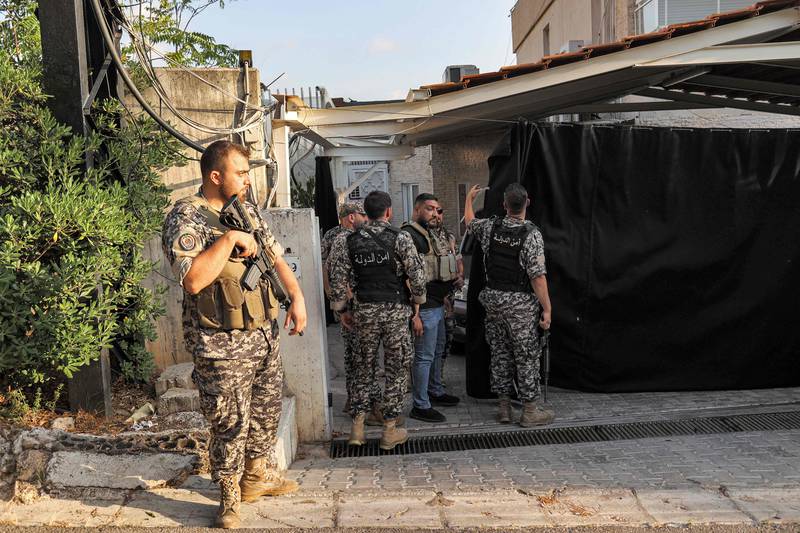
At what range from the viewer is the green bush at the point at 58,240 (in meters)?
4.33

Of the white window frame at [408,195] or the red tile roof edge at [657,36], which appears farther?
the white window frame at [408,195]

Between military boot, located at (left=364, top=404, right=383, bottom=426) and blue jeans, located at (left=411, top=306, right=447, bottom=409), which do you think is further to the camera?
blue jeans, located at (left=411, top=306, right=447, bottom=409)

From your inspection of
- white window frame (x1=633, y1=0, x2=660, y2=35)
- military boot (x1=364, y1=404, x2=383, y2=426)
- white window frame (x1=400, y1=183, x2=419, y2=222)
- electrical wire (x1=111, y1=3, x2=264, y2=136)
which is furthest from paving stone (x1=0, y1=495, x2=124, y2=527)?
white window frame (x1=400, y1=183, x2=419, y2=222)

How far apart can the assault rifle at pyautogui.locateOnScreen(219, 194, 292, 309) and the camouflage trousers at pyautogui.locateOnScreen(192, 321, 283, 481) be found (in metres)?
0.24

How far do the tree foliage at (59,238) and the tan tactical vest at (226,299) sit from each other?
1260mm

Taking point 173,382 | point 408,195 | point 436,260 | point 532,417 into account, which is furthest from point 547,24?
point 173,382

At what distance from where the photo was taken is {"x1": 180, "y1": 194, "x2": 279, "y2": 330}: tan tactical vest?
351 cm

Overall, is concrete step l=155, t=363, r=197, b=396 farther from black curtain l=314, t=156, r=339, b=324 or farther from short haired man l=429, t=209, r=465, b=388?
black curtain l=314, t=156, r=339, b=324

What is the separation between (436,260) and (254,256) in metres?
2.84

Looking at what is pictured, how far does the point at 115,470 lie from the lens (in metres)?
4.08

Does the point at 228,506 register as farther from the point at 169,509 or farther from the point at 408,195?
the point at 408,195

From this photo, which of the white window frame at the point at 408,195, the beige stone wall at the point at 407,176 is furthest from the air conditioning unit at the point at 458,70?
the white window frame at the point at 408,195

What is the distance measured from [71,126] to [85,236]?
3.05 ft

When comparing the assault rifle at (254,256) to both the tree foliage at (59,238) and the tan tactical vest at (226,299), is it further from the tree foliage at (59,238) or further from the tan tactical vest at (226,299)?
the tree foliage at (59,238)
